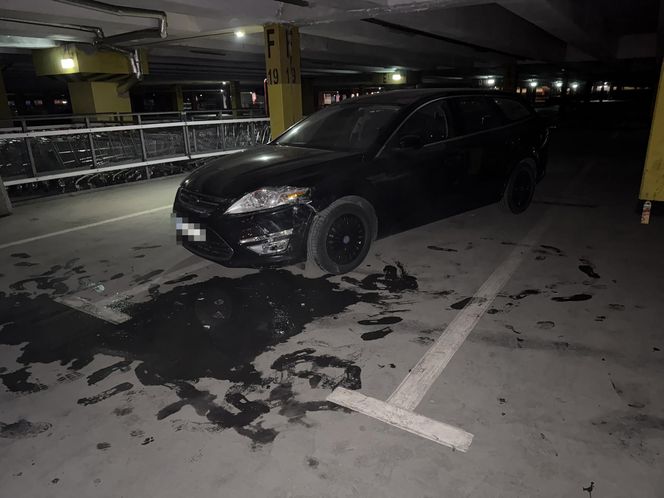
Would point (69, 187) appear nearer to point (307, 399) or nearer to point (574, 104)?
point (307, 399)

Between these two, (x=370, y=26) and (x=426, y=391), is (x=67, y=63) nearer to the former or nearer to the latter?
(x=370, y=26)

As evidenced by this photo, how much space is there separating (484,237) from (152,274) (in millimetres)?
3876

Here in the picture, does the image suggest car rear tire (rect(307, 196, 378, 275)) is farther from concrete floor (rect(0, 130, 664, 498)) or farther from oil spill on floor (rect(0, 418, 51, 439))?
oil spill on floor (rect(0, 418, 51, 439))

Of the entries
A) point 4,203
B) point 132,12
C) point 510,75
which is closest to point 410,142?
point 132,12

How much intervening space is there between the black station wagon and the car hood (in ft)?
0.04

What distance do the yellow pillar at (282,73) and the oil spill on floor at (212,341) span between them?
5.15 metres

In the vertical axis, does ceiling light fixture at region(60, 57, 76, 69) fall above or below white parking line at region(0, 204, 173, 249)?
above

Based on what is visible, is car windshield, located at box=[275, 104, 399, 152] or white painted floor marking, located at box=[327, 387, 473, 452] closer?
white painted floor marking, located at box=[327, 387, 473, 452]

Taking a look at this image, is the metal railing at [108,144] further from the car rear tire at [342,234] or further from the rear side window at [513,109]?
the rear side window at [513,109]

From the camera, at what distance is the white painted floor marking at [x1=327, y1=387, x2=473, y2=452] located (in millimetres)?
2293

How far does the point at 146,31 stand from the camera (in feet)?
30.4

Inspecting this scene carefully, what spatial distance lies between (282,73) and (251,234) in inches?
219

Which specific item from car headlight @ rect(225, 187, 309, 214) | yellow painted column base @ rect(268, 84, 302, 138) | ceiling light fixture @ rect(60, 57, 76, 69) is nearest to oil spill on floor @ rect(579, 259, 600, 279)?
car headlight @ rect(225, 187, 309, 214)

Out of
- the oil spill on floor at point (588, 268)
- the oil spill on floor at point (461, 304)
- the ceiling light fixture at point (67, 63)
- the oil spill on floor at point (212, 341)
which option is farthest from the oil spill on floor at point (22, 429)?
the ceiling light fixture at point (67, 63)
